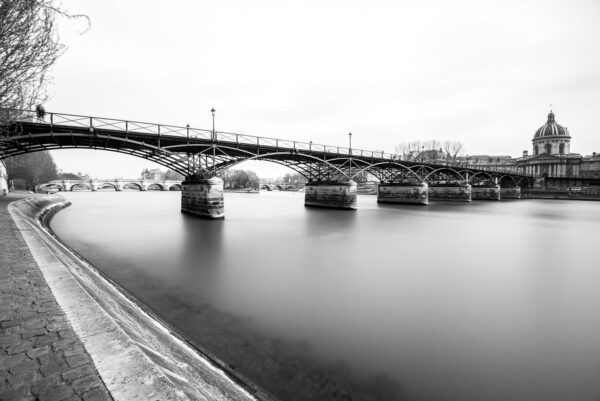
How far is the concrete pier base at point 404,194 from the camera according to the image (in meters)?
42.1

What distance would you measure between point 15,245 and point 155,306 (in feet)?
14.0

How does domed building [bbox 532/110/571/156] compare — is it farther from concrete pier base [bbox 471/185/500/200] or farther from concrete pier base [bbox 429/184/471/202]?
concrete pier base [bbox 429/184/471/202]

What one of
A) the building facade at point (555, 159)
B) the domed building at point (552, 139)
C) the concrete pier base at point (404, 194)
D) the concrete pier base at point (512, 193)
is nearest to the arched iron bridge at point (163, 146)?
the concrete pier base at point (404, 194)

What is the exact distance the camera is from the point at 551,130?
110 metres

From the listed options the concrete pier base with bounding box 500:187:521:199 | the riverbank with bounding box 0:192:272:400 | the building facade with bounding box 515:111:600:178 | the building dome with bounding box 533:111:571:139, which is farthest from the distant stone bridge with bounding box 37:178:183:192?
the building dome with bounding box 533:111:571:139

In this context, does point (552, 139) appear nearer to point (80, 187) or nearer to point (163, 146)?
point (163, 146)

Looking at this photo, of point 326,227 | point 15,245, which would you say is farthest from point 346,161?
point 15,245

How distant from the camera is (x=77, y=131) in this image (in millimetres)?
17953

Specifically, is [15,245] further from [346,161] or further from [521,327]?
[346,161]

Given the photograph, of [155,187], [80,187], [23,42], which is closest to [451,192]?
[23,42]

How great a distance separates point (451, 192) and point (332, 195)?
34.5 meters

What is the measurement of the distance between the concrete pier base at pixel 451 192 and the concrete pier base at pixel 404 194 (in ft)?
44.9

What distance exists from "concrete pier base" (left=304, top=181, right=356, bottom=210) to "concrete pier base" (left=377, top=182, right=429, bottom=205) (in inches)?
622

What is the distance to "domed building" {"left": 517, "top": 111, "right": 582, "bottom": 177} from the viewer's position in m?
95.2
